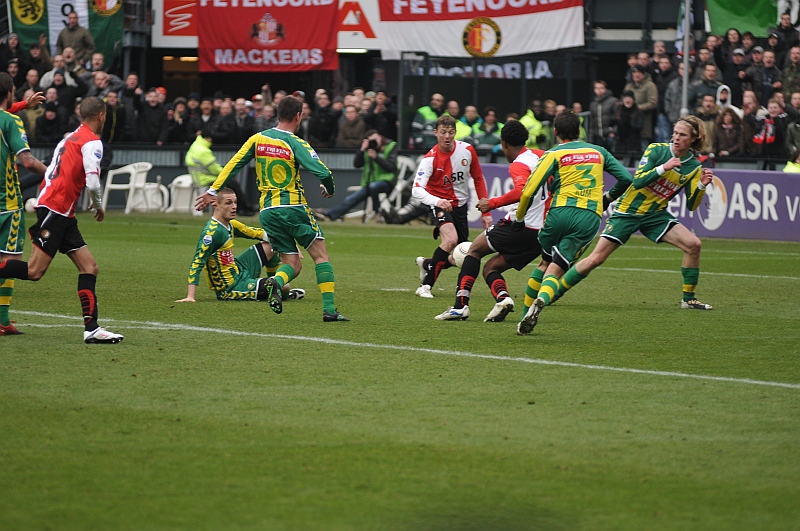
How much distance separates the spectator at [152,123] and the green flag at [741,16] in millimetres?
12160

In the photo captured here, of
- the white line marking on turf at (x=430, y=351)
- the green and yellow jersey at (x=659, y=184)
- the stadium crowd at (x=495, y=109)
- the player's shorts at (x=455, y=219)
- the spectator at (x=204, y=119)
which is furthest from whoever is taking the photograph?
the spectator at (x=204, y=119)

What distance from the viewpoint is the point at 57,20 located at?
94.8 ft

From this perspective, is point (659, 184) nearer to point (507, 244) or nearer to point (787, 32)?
point (507, 244)

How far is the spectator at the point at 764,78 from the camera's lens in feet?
72.7

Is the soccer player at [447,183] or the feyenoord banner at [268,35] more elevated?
the feyenoord banner at [268,35]

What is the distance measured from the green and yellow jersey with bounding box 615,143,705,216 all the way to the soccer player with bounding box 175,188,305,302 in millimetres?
3496

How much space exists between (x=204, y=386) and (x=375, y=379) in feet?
3.54

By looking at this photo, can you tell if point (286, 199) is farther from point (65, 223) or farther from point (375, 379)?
point (375, 379)

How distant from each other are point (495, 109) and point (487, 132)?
91cm

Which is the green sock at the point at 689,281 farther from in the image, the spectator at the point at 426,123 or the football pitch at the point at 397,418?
the spectator at the point at 426,123

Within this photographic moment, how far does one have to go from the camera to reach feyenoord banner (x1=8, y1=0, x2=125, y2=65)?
94.3 feet

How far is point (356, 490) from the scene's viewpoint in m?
5.15

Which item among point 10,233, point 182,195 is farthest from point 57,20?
point 10,233

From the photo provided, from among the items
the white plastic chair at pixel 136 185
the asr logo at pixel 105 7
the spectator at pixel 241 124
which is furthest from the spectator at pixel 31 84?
the spectator at pixel 241 124
